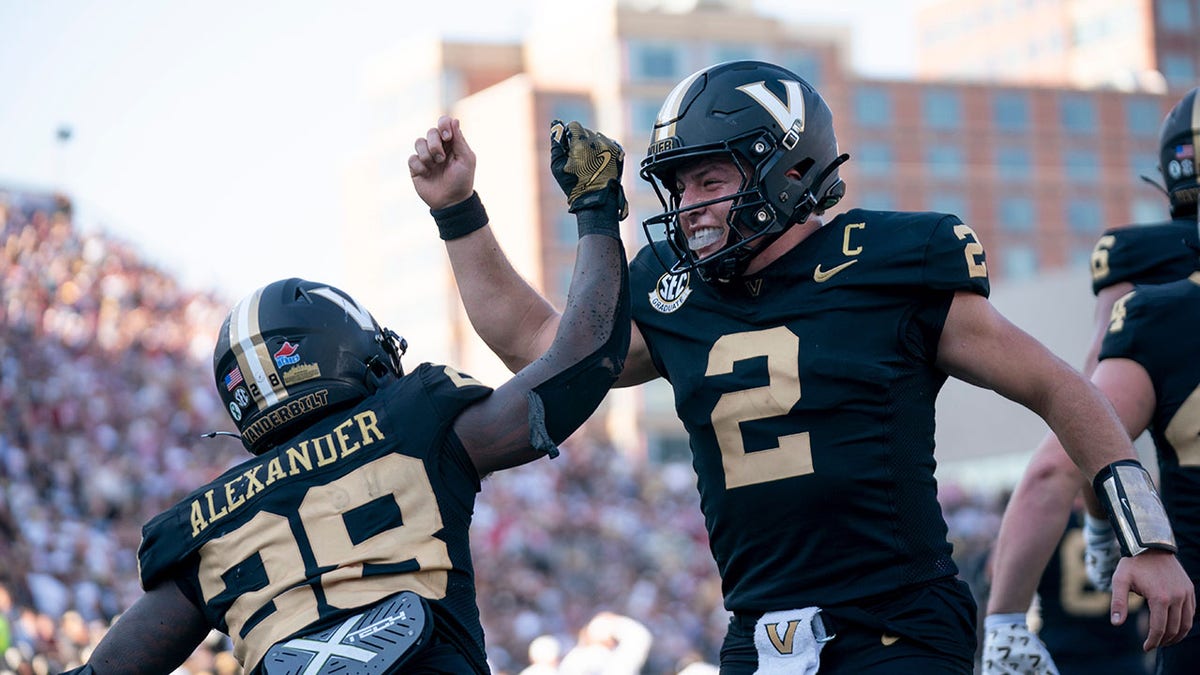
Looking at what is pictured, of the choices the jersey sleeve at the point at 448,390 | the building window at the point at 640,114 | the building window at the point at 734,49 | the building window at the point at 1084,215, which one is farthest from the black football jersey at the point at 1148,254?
the building window at the point at 1084,215

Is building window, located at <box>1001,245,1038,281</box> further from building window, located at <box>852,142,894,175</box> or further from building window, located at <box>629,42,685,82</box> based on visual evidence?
building window, located at <box>629,42,685,82</box>

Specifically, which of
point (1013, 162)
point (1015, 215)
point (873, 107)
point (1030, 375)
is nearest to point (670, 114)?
point (1030, 375)

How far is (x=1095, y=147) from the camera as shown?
79.1 meters

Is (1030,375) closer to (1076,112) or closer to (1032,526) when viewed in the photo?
(1032,526)

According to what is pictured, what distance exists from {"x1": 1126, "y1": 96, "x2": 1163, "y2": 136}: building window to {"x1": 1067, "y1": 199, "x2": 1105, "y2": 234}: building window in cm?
391

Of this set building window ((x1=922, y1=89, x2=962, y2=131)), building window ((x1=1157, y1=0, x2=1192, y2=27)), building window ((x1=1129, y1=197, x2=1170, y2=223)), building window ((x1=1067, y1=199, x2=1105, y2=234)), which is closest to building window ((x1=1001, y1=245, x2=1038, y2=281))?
building window ((x1=1067, y1=199, x2=1105, y2=234))

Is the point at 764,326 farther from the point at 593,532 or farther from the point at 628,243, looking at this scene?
the point at 628,243

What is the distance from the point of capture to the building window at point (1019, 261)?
7756 centimetres

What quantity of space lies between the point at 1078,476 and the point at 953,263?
112cm

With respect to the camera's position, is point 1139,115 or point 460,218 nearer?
point 460,218

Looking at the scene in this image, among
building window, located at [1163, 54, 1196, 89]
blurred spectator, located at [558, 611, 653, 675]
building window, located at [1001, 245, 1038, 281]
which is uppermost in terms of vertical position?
blurred spectator, located at [558, 611, 653, 675]

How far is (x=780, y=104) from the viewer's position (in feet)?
13.2

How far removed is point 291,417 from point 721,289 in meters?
1.08

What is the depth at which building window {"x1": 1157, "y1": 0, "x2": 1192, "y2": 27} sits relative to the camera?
89.4m
